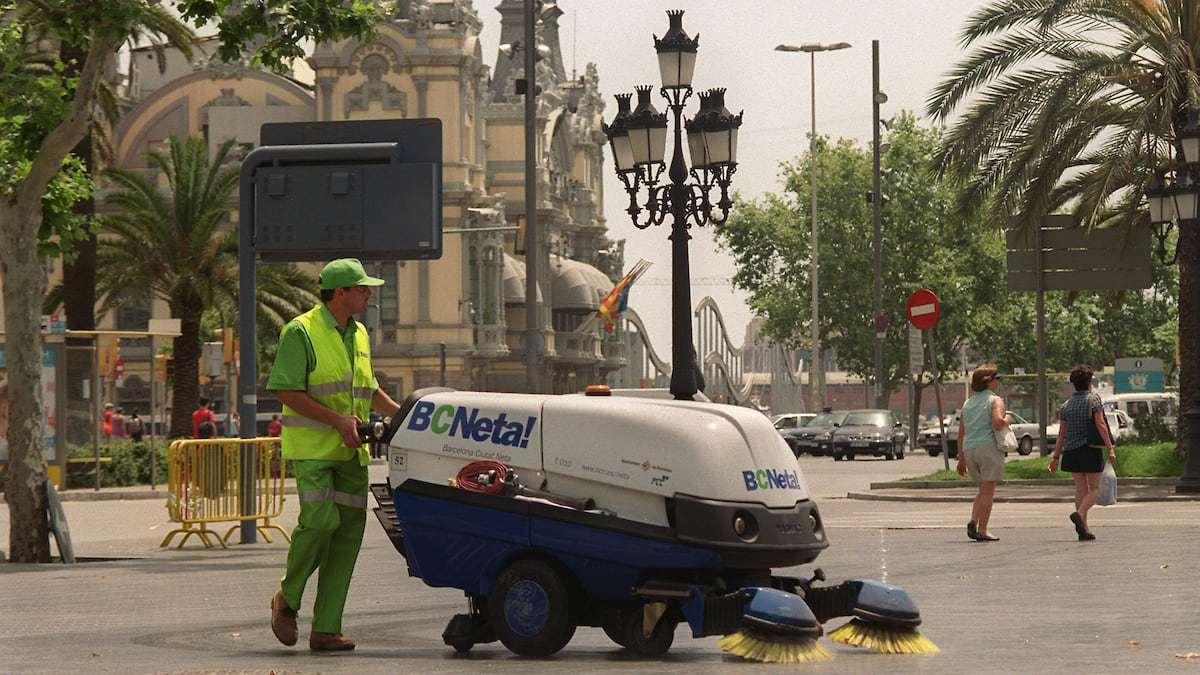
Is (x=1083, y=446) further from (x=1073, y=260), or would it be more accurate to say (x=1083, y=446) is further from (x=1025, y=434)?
(x=1025, y=434)

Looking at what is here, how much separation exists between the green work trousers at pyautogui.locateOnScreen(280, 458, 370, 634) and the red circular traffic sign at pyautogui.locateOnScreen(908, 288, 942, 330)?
19.1 metres

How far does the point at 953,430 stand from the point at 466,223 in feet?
73.4

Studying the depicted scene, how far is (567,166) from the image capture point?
294 feet

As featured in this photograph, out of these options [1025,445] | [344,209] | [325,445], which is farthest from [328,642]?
[1025,445]

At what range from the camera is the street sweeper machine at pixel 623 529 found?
23.6 feet

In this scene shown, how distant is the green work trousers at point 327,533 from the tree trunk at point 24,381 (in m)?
7.31

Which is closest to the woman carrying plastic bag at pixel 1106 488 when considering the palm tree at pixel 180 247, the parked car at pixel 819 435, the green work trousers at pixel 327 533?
the green work trousers at pixel 327 533

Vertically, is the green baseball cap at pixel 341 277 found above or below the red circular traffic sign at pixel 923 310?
below

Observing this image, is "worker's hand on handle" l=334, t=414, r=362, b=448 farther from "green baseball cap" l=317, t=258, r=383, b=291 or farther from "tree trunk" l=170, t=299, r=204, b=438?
"tree trunk" l=170, t=299, r=204, b=438

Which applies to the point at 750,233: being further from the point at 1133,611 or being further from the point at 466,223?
the point at 1133,611

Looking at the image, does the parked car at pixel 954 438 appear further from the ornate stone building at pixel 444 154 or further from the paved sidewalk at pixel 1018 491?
the paved sidewalk at pixel 1018 491

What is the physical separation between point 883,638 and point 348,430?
2583 mm

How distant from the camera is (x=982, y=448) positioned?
599 inches

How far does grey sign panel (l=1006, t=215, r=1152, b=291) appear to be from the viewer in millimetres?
27109
